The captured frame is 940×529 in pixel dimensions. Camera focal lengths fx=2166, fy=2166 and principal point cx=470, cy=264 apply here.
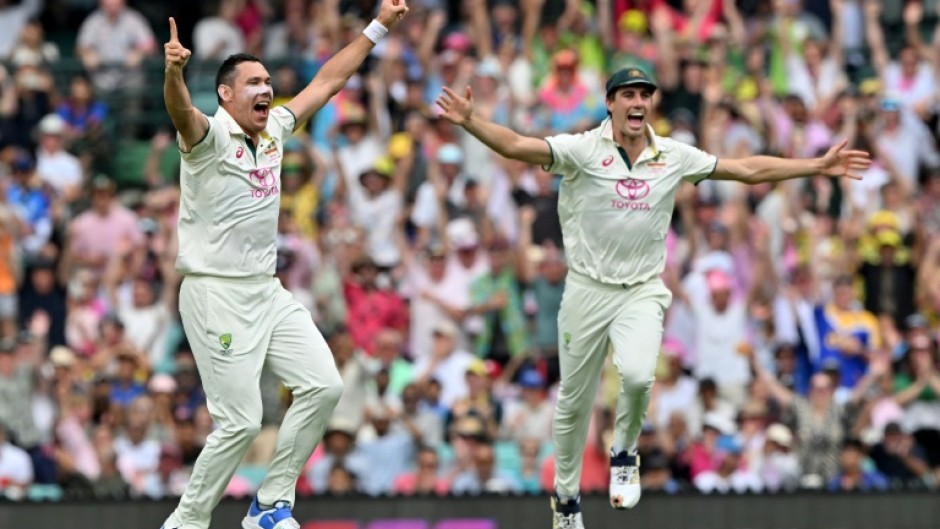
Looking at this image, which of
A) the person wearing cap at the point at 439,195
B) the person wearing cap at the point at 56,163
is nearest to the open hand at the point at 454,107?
the person wearing cap at the point at 439,195

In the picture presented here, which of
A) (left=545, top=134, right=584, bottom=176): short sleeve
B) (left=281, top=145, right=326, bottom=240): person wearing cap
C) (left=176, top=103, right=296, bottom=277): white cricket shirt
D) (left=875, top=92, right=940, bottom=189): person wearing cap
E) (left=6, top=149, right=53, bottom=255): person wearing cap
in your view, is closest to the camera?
(left=176, top=103, right=296, bottom=277): white cricket shirt

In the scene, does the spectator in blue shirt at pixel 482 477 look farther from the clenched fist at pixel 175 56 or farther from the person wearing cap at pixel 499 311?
the clenched fist at pixel 175 56

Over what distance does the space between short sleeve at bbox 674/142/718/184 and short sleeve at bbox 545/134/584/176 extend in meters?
0.74

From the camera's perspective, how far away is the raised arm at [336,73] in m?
14.6

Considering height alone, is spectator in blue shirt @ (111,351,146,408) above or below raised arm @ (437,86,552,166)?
below

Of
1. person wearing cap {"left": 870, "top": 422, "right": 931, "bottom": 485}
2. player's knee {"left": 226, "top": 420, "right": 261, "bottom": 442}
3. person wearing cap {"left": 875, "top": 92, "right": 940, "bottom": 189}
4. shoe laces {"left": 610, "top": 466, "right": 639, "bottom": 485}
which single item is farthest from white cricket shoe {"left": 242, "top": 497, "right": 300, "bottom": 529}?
person wearing cap {"left": 875, "top": 92, "right": 940, "bottom": 189}

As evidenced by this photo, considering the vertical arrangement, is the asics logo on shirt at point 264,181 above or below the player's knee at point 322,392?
above

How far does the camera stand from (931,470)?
19.8 metres

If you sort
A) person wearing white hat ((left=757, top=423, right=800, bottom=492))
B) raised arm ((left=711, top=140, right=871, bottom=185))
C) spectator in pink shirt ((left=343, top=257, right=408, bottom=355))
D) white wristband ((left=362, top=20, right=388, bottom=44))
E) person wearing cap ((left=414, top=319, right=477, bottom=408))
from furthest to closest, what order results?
1. spectator in pink shirt ((left=343, top=257, right=408, bottom=355))
2. person wearing cap ((left=414, top=319, right=477, bottom=408))
3. person wearing white hat ((left=757, top=423, right=800, bottom=492))
4. raised arm ((left=711, top=140, right=871, bottom=185))
5. white wristband ((left=362, top=20, right=388, bottom=44))

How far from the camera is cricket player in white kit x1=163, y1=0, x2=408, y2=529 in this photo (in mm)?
13914

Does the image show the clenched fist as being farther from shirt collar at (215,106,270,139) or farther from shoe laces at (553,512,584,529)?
shoe laces at (553,512,584,529)

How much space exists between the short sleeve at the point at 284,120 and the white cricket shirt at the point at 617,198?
1.78 meters

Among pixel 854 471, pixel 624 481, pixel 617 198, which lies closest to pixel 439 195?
pixel 854 471

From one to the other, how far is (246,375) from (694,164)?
3526mm
